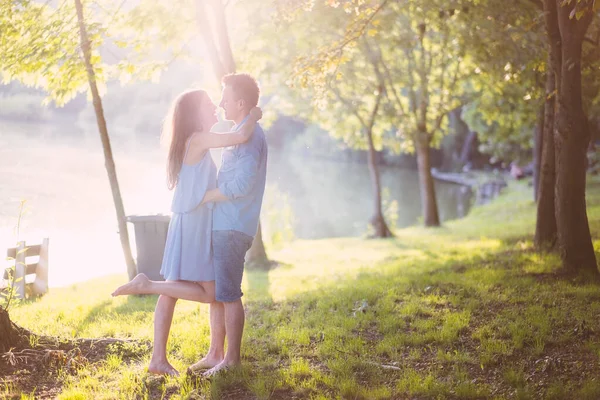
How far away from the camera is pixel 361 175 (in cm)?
5369

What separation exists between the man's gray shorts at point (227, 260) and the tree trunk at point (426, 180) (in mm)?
16292

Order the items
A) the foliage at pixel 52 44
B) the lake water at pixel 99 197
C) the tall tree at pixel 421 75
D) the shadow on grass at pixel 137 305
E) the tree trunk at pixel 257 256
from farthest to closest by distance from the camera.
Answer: the tall tree at pixel 421 75
the lake water at pixel 99 197
the tree trunk at pixel 257 256
the shadow on grass at pixel 137 305
the foliage at pixel 52 44

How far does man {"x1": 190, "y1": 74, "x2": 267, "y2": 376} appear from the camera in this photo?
4516 mm

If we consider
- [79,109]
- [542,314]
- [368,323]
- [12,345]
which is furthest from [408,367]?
[79,109]

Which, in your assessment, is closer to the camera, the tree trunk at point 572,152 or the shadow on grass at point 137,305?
the shadow on grass at point 137,305

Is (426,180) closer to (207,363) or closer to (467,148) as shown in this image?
(207,363)

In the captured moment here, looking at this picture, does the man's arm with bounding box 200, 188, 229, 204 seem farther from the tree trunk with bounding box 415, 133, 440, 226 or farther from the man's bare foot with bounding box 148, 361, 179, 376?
the tree trunk with bounding box 415, 133, 440, 226

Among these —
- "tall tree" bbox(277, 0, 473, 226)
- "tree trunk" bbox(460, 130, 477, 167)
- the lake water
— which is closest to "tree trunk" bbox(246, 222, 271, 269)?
the lake water

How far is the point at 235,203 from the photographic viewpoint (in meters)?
4.56

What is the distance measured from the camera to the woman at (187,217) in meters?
4.59

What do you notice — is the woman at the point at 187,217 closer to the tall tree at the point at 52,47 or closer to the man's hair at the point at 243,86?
the man's hair at the point at 243,86

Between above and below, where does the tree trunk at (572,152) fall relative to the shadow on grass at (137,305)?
above

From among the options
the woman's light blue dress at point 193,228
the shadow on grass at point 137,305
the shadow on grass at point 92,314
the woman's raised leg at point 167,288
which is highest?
the woman's light blue dress at point 193,228

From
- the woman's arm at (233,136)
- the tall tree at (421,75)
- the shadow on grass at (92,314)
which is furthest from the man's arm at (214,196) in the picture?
the tall tree at (421,75)
